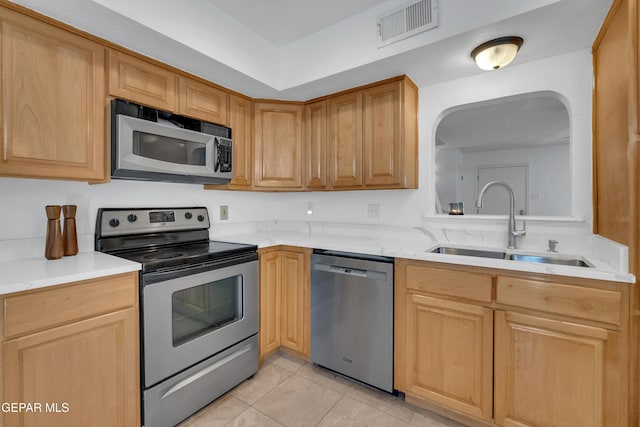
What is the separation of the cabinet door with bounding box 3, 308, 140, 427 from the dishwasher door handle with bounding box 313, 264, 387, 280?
1.12 m

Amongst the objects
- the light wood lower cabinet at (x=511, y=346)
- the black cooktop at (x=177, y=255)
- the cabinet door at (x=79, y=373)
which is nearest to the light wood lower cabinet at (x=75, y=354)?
the cabinet door at (x=79, y=373)

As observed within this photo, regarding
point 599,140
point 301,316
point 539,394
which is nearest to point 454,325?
point 539,394

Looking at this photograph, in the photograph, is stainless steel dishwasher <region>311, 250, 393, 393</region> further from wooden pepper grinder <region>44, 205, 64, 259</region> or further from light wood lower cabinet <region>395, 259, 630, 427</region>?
wooden pepper grinder <region>44, 205, 64, 259</region>

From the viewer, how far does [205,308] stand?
5.66 ft

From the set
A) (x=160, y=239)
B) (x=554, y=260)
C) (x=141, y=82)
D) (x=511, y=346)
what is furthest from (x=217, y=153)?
(x=554, y=260)

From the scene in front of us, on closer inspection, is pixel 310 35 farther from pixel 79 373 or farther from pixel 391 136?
pixel 79 373

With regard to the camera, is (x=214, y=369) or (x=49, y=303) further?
(x=214, y=369)

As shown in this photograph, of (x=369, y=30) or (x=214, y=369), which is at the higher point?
(x=369, y=30)

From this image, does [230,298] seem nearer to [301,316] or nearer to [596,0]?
[301,316]

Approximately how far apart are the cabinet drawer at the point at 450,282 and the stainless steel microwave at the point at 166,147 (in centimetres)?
148

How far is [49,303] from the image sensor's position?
115cm

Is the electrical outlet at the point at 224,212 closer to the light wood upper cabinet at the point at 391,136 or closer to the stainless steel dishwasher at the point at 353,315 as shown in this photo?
the stainless steel dishwasher at the point at 353,315

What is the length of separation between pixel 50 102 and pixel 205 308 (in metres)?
1.32

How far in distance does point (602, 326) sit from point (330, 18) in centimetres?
232
